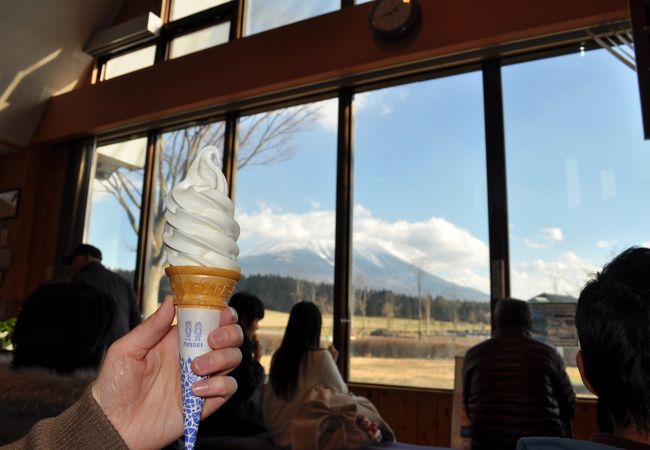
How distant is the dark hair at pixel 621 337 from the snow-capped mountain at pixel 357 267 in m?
3.06

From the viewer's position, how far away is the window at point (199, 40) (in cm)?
602

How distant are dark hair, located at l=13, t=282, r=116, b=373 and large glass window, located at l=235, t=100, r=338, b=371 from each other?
131 inches

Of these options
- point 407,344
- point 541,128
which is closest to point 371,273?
point 407,344

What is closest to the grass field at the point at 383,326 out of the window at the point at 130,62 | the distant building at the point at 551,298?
the distant building at the point at 551,298

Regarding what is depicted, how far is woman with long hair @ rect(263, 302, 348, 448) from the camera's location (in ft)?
9.82

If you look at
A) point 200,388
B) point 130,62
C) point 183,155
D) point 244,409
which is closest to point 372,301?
point 244,409

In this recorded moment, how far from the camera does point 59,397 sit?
1231 mm

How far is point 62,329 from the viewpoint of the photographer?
1410 mm

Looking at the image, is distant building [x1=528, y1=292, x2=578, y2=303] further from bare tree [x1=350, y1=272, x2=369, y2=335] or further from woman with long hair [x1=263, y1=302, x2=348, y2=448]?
woman with long hair [x1=263, y1=302, x2=348, y2=448]

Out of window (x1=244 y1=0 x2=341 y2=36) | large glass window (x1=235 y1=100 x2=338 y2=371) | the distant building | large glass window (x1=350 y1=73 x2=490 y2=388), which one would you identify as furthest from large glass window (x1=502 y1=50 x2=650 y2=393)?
window (x1=244 y1=0 x2=341 y2=36)

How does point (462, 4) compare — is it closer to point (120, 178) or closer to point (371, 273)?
point (371, 273)

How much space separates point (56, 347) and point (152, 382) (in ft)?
2.25

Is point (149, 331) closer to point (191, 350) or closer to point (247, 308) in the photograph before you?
point (191, 350)

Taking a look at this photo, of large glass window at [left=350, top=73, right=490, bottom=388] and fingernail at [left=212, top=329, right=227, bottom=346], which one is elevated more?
large glass window at [left=350, top=73, right=490, bottom=388]
